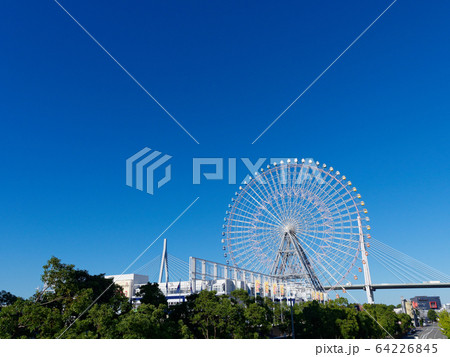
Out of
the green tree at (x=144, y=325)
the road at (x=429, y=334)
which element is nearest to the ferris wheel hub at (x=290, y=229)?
the road at (x=429, y=334)

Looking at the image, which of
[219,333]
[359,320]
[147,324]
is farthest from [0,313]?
[359,320]

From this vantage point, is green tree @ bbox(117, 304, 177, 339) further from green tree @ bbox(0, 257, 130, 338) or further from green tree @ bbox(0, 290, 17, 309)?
green tree @ bbox(0, 290, 17, 309)

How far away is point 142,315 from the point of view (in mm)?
27328

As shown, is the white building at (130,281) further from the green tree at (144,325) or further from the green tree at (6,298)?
the green tree at (144,325)

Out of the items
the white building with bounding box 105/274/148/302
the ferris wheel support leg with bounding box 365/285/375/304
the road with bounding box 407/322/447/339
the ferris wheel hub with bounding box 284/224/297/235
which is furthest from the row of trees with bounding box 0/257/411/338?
the white building with bounding box 105/274/148/302

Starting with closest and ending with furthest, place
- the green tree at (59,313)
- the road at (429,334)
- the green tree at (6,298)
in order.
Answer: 1. the green tree at (59,313)
2. the green tree at (6,298)
3. the road at (429,334)

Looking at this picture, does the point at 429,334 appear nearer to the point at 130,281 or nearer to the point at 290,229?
the point at 290,229

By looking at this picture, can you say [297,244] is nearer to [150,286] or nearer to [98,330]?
[150,286]

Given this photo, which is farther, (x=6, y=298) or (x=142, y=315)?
(x=6, y=298)

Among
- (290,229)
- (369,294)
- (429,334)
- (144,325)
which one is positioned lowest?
(429,334)

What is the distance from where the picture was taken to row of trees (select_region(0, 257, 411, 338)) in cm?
2541

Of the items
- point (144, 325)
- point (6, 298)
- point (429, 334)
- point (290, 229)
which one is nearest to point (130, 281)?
point (290, 229)

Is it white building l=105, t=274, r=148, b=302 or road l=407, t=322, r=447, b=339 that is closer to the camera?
road l=407, t=322, r=447, b=339

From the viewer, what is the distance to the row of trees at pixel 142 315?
25406 millimetres
